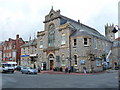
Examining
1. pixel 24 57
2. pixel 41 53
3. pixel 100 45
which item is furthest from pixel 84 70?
pixel 24 57

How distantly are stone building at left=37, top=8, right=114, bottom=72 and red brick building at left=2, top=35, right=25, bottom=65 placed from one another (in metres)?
19.4

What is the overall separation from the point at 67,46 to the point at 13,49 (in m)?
30.9

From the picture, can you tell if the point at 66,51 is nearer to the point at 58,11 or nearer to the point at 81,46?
the point at 81,46

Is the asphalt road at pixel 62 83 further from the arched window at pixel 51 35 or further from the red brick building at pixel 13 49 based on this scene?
the red brick building at pixel 13 49

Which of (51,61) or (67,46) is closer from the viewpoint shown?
(67,46)

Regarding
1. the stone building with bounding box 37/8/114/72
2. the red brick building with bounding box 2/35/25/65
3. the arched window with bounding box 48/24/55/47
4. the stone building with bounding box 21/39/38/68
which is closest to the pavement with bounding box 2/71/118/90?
the stone building with bounding box 37/8/114/72

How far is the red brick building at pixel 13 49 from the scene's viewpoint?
2269 inches

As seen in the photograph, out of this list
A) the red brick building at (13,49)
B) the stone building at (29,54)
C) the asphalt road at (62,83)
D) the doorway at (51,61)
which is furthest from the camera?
the red brick building at (13,49)

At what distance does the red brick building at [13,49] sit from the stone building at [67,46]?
1941 centimetres

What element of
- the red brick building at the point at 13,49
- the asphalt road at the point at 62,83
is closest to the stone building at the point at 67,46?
the asphalt road at the point at 62,83

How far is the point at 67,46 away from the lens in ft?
112

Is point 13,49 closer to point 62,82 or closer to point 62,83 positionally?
point 62,82

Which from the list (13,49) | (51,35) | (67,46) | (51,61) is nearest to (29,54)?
(51,61)

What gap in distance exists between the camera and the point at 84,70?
29734 millimetres
